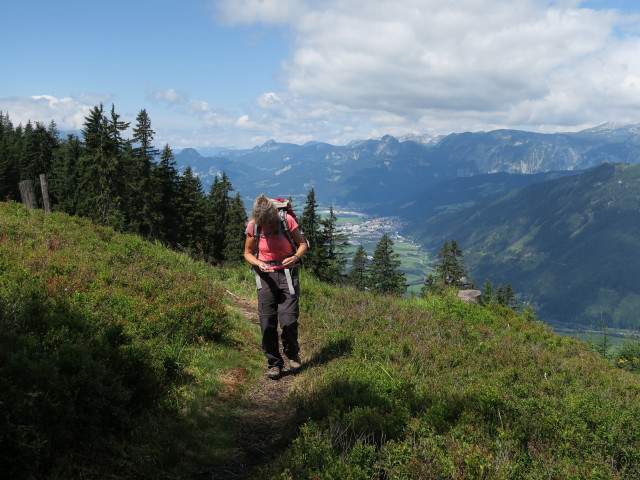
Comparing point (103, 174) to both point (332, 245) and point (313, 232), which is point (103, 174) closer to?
point (313, 232)

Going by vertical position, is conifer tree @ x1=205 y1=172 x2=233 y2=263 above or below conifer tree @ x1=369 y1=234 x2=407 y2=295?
above

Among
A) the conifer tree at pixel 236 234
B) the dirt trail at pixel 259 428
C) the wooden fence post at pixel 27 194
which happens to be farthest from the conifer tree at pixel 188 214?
the dirt trail at pixel 259 428

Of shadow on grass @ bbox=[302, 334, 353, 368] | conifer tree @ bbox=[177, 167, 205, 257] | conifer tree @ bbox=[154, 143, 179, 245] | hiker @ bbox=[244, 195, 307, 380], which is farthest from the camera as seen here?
conifer tree @ bbox=[177, 167, 205, 257]

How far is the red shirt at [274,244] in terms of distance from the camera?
6.45 m

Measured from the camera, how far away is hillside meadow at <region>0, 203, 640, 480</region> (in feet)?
11.2

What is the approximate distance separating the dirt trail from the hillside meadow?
142mm

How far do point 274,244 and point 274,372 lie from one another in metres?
2.23

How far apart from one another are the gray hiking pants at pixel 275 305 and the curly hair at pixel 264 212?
867 millimetres

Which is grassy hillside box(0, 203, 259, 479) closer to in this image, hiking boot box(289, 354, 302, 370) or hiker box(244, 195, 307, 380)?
hiking boot box(289, 354, 302, 370)

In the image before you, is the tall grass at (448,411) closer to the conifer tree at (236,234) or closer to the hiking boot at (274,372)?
the hiking boot at (274,372)

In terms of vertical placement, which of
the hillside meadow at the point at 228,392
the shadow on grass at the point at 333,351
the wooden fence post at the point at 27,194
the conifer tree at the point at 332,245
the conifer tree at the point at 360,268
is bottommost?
the conifer tree at the point at 360,268

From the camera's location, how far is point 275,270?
6.43 metres

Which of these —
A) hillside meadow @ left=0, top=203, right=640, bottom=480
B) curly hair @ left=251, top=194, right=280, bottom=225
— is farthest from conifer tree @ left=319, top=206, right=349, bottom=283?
curly hair @ left=251, top=194, right=280, bottom=225

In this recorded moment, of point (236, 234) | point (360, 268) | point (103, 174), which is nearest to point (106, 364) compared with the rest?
point (103, 174)
